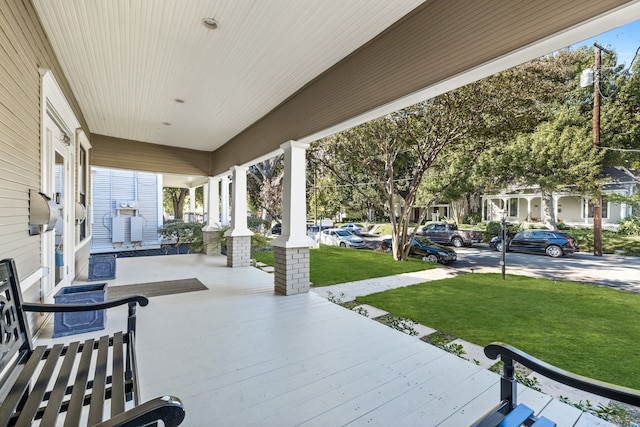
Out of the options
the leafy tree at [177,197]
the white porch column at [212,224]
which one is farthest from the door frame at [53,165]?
the leafy tree at [177,197]

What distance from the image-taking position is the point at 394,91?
2.86 metres

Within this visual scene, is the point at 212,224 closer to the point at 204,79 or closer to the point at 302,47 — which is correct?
the point at 204,79

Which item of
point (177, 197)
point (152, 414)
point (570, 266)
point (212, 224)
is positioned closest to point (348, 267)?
point (212, 224)

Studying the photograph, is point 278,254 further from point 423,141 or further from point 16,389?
point 423,141

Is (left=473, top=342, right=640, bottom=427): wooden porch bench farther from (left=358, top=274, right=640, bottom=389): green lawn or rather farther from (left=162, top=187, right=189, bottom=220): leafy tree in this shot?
(left=162, top=187, right=189, bottom=220): leafy tree

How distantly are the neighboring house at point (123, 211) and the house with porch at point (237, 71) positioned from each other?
5.71 metres

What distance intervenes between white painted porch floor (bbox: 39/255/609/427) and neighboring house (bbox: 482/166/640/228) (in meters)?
6.53

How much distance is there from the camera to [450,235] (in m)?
14.3

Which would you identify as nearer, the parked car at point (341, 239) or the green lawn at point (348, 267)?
the green lawn at point (348, 267)

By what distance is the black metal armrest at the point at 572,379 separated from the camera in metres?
0.98

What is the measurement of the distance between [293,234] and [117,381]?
342 cm

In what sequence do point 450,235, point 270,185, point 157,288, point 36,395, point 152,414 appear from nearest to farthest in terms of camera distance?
point 152,414
point 36,395
point 157,288
point 450,235
point 270,185

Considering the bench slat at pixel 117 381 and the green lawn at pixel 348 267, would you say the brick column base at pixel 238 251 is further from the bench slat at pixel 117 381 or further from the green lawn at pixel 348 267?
the bench slat at pixel 117 381

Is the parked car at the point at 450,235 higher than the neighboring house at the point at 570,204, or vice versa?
the neighboring house at the point at 570,204
